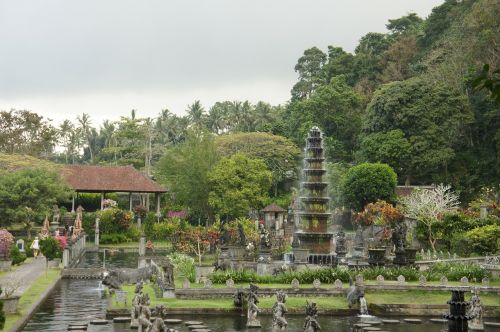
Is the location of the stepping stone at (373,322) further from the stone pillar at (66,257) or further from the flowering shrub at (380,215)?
the flowering shrub at (380,215)

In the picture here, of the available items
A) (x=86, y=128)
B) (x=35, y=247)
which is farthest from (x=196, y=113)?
(x=35, y=247)

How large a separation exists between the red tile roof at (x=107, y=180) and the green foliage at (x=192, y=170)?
2033 mm

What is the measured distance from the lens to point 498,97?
25.5 feet

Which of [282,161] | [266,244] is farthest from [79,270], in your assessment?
[282,161]

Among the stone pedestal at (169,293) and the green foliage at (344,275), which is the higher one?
the green foliage at (344,275)

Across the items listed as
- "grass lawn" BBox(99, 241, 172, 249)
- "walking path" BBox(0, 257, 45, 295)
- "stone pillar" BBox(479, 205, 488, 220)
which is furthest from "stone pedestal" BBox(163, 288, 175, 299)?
"grass lawn" BBox(99, 241, 172, 249)

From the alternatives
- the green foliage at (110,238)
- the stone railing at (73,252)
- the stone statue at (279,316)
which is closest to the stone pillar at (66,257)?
the stone railing at (73,252)

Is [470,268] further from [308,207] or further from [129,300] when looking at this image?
[129,300]

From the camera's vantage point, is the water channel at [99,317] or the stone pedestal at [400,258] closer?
the water channel at [99,317]

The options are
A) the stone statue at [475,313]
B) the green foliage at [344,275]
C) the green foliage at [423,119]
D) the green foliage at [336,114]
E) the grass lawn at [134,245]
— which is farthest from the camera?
the green foliage at [336,114]

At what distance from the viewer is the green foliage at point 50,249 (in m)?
45.2

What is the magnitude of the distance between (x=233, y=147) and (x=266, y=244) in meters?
39.4

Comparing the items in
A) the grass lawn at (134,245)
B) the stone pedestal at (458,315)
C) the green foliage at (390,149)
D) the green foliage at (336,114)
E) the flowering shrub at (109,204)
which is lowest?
the stone pedestal at (458,315)

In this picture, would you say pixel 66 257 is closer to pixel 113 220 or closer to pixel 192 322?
pixel 192 322
